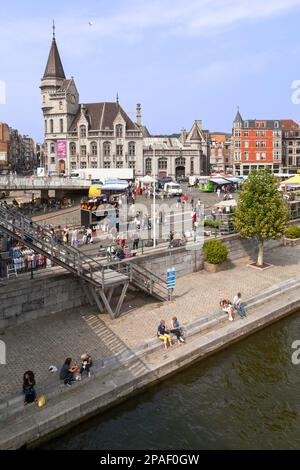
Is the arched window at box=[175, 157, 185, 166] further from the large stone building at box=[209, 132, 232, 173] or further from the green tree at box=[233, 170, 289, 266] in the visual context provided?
the green tree at box=[233, 170, 289, 266]

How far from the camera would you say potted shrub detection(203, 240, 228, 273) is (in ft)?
90.0

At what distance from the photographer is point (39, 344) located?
17.7 meters

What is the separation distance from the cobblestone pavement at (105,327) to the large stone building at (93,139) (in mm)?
56496

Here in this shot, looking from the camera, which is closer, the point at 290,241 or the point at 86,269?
the point at 86,269

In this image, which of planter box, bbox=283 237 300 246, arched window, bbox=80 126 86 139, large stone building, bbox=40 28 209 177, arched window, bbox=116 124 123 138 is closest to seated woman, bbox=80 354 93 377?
planter box, bbox=283 237 300 246

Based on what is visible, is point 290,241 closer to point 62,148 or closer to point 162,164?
point 162,164

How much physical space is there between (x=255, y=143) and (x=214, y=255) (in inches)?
2838

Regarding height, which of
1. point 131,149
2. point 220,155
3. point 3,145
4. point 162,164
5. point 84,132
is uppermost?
point 3,145

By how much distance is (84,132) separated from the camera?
79.8 m

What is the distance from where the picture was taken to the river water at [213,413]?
12977mm

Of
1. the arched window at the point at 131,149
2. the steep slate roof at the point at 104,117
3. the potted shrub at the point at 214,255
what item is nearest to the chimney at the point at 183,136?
the steep slate roof at the point at 104,117

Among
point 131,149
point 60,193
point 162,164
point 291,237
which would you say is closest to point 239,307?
point 291,237

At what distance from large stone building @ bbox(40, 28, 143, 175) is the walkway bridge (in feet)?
196

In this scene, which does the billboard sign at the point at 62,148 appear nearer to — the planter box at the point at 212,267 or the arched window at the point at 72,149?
the arched window at the point at 72,149
